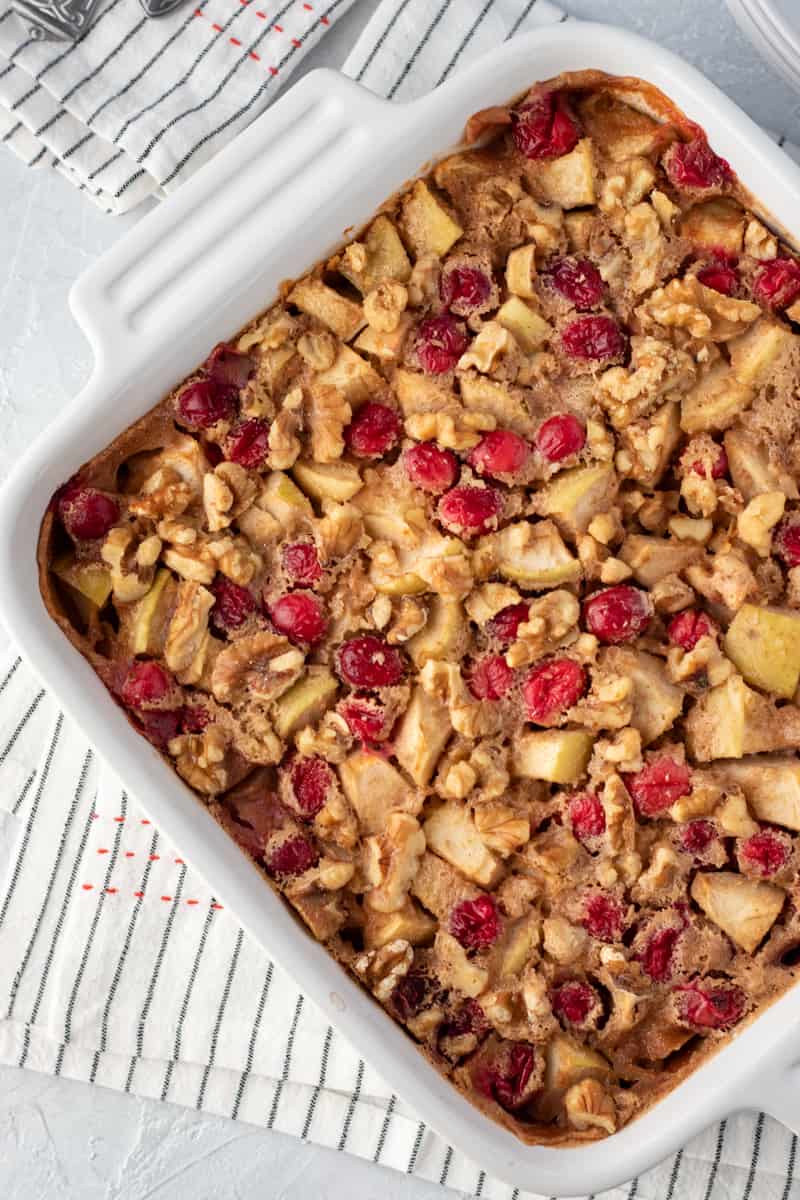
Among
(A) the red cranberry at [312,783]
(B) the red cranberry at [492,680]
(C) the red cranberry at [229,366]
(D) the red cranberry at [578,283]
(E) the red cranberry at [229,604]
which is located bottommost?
(A) the red cranberry at [312,783]

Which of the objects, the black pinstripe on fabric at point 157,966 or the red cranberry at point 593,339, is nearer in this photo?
the red cranberry at point 593,339

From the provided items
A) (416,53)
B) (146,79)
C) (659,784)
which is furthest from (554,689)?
(146,79)

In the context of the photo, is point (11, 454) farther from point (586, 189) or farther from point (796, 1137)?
point (796, 1137)

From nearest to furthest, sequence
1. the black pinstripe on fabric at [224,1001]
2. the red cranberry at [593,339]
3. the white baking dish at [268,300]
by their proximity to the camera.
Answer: the white baking dish at [268,300] < the red cranberry at [593,339] < the black pinstripe on fabric at [224,1001]

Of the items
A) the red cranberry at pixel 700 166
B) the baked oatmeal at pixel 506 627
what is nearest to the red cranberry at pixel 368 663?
the baked oatmeal at pixel 506 627

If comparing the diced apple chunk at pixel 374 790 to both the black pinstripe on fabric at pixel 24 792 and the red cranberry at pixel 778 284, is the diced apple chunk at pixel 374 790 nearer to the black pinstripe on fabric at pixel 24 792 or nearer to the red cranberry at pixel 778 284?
the black pinstripe on fabric at pixel 24 792

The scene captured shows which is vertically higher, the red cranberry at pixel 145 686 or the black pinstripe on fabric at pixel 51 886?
the red cranberry at pixel 145 686

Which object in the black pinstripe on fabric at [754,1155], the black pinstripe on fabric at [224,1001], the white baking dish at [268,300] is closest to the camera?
the white baking dish at [268,300]

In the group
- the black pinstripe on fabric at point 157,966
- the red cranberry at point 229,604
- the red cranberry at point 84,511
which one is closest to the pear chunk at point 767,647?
the red cranberry at point 229,604
